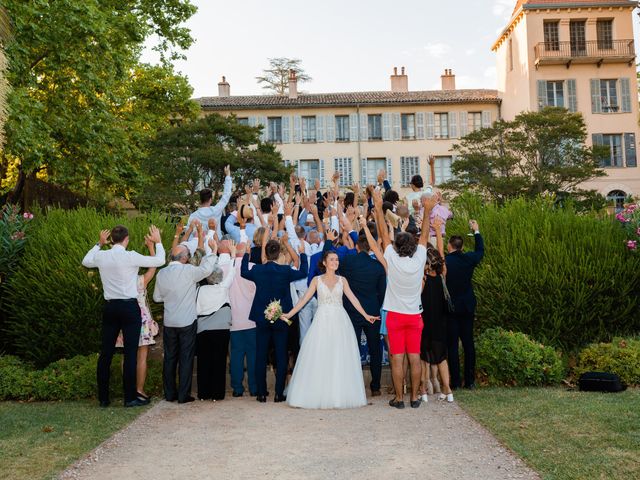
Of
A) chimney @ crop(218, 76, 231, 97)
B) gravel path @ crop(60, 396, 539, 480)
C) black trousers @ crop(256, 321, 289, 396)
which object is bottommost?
gravel path @ crop(60, 396, 539, 480)

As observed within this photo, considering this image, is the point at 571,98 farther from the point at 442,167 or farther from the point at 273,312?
the point at 273,312

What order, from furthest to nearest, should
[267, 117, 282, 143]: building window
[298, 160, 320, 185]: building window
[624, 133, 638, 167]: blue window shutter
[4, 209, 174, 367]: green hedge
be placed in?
[267, 117, 282, 143]: building window → [298, 160, 320, 185]: building window → [624, 133, 638, 167]: blue window shutter → [4, 209, 174, 367]: green hedge

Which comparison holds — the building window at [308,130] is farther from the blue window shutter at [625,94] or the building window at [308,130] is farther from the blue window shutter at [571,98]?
the blue window shutter at [625,94]

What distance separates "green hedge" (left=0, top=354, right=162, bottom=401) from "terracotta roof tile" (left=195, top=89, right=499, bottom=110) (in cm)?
3572

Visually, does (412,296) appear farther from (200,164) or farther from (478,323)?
(200,164)

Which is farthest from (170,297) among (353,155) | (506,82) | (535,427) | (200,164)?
(506,82)

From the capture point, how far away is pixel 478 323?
1019 cm

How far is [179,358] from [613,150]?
37.8 metres

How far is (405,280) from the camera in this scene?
288 inches

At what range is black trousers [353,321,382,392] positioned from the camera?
26.3 feet

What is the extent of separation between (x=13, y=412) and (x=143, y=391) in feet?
4.94

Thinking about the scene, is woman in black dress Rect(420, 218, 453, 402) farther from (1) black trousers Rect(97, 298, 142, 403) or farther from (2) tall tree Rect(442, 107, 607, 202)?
(2) tall tree Rect(442, 107, 607, 202)

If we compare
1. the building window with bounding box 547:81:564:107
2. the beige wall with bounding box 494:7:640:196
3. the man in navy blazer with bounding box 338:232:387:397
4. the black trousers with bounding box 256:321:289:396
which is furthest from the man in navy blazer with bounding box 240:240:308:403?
the building window with bounding box 547:81:564:107

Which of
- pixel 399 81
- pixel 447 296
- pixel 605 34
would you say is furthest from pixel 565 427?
pixel 399 81
